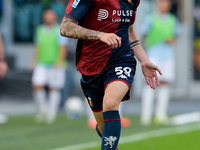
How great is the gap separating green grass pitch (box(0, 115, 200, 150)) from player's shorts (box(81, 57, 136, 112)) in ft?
6.74

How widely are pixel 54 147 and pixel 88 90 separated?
2287 mm

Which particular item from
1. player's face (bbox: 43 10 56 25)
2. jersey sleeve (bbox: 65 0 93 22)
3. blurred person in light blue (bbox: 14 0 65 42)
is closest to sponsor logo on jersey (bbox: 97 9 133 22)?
jersey sleeve (bbox: 65 0 93 22)

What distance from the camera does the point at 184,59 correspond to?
588 inches

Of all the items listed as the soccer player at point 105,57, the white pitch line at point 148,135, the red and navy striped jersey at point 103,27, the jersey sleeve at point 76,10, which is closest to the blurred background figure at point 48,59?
the white pitch line at point 148,135

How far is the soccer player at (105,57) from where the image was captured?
493 cm

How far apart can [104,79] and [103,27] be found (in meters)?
0.50

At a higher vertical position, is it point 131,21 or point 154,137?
point 131,21

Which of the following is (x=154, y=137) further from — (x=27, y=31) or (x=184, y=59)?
(x=27, y=31)

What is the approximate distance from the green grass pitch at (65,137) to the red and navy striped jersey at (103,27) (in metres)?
2.30

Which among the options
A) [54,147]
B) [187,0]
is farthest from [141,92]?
[54,147]

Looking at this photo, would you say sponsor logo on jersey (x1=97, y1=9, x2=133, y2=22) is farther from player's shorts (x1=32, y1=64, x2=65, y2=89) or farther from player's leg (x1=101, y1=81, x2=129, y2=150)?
player's shorts (x1=32, y1=64, x2=65, y2=89)

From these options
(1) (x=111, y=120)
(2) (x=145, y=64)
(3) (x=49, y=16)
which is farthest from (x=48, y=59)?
(1) (x=111, y=120)

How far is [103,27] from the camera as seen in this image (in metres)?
5.25

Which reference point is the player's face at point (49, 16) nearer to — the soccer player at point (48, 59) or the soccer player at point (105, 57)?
the soccer player at point (48, 59)
